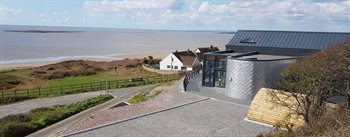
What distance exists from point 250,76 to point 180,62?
105 ft

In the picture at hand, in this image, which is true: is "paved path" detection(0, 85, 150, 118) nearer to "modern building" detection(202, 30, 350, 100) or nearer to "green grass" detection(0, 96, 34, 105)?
"green grass" detection(0, 96, 34, 105)

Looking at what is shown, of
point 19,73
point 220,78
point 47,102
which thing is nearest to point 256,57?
point 220,78

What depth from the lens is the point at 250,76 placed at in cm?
2545

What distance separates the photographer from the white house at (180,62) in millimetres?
56188

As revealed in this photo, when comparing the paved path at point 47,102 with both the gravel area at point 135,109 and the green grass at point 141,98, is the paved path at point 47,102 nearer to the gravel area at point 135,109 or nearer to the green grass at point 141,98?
the green grass at point 141,98

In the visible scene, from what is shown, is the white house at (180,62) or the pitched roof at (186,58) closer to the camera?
the white house at (180,62)

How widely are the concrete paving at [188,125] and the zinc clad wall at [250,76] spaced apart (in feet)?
10.4

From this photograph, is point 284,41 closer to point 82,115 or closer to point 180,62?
point 82,115

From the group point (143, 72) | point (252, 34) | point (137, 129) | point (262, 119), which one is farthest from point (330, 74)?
point (143, 72)

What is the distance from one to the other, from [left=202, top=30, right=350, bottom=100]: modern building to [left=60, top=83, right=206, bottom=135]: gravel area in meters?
3.17

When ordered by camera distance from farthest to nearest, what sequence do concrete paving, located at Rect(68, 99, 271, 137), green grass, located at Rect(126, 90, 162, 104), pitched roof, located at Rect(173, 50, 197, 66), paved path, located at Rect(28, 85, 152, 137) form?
pitched roof, located at Rect(173, 50, 197, 66)
green grass, located at Rect(126, 90, 162, 104)
paved path, located at Rect(28, 85, 152, 137)
concrete paving, located at Rect(68, 99, 271, 137)

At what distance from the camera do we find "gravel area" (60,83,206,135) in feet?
63.6

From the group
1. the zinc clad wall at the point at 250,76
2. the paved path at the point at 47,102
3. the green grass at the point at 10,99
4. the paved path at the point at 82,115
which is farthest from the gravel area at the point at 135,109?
the green grass at the point at 10,99

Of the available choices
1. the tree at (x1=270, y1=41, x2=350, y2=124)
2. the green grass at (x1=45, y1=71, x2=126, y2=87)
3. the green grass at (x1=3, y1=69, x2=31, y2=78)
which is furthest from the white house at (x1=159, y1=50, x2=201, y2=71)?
the tree at (x1=270, y1=41, x2=350, y2=124)
